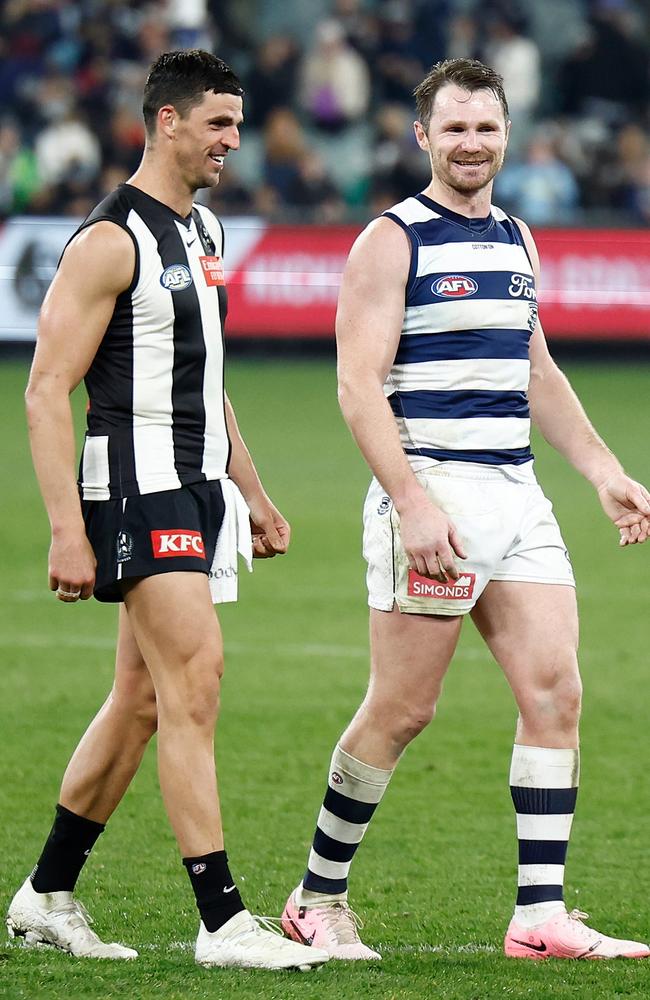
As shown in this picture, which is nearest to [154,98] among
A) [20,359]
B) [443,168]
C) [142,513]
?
[443,168]

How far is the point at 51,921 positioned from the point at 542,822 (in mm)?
1287

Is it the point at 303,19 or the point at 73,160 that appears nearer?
the point at 73,160

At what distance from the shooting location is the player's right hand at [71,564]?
13.6 feet

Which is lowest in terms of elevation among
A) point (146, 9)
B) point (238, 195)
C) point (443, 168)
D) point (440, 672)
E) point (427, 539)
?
point (440, 672)

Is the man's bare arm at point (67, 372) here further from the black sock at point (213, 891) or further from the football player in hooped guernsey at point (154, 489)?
the black sock at point (213, 891)

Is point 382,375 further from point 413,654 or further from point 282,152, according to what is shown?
point 282,152

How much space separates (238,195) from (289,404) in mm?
4047

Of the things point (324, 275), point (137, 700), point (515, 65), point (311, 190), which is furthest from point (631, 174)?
point (137, 700)

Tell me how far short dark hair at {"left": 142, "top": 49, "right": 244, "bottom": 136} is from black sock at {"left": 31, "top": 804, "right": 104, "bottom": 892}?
1.78 meters

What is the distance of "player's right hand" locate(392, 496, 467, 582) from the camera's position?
426cm

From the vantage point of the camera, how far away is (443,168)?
4.52 meters

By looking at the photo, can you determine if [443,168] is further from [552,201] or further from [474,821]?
[552,201]

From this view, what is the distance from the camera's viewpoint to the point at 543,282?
62.4 ft

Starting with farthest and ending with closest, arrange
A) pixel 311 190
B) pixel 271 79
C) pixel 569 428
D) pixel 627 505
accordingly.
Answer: pixel 271 79 → pixel 311 190 → pixel 569 428 → pixel 627 505
